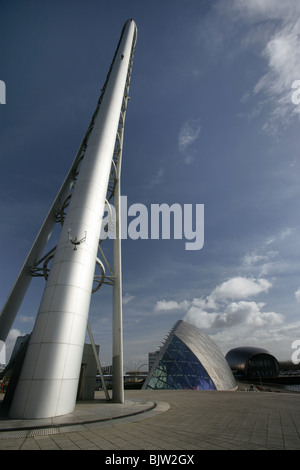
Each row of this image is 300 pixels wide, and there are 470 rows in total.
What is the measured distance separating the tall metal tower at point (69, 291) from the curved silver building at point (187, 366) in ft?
72.6

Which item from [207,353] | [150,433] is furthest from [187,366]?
[150,433]

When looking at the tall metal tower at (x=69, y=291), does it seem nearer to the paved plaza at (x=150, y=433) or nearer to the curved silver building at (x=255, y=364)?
the paved plaza at (x=150, y=433)

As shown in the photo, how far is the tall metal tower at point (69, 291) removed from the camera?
344 inches

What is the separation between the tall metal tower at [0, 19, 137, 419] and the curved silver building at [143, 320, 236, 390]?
22130mm

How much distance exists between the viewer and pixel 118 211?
19203 mm

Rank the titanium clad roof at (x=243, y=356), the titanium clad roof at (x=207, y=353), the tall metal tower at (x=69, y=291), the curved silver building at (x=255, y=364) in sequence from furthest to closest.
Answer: the titanium clad roof at (x=243, y=356)
the curved silver building at (x=255, y=364)
the titanium clad roof at (x=207, y=353)
the tall metal tower at (x=69, y=291)

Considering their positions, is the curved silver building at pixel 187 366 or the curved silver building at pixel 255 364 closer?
the curved silver building at pixel 187 366

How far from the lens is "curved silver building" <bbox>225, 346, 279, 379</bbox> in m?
88.6

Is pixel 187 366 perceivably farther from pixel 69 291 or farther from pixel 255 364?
pixel 255 364

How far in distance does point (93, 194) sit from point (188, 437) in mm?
12508

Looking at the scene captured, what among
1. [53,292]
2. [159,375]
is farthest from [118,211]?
[159,375]

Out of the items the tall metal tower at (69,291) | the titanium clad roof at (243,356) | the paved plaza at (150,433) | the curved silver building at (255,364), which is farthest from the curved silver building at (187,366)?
the curved silver building at (255,364)

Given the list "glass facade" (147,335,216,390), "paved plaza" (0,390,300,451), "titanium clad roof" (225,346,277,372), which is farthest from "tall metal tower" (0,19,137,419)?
"titanium clad roof" (225,346,277,372)
